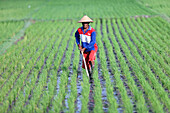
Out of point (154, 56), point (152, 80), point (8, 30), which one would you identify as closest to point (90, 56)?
point (152, 80)

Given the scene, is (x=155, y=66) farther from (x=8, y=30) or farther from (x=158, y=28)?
(x=8, y=30)

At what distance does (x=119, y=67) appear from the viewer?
6527 mm

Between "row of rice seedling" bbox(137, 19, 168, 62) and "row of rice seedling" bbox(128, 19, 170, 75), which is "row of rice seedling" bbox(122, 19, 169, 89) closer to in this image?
"row of rice seedling" bbox(128, 19, 170, 75)

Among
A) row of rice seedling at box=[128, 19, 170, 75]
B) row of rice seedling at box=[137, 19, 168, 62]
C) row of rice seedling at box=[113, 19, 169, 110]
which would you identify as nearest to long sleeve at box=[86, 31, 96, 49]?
row of rice seedling at box=[113, 19, 169, 110]

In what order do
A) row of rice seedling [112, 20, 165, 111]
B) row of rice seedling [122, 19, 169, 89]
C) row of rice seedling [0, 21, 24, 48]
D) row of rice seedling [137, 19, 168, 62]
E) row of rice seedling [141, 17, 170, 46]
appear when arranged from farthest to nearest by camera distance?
row of rice seedling [0, 21, 24, 48] < row of rice seedling [141, 17, 170, 46] < row of rice seedling [137, 19, 168, 62] < row of rice seedling [122, 19, 169, 89] < row of rice seedling [112, 20, 165, 111]

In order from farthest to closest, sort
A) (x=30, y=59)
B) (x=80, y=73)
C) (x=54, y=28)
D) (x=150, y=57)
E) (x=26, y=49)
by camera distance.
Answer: (x=54, y=28), (x=26, y=49), (x=30, y=59), (x=150, y=57), (x=80, y=73)

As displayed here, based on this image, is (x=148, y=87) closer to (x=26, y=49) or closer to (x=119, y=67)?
(x=119, y=67)

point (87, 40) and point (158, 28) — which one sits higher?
point (87, 40)

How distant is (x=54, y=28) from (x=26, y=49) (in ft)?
12.6

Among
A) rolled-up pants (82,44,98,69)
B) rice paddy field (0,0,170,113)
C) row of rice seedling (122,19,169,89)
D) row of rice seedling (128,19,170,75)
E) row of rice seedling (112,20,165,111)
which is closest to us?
row of rice seedling (112,20,165,111)

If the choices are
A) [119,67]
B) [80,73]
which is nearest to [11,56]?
[80,73]

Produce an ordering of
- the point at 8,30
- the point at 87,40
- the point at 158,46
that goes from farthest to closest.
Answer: the point at 8,30, the point at 158,46, the point at 87,40

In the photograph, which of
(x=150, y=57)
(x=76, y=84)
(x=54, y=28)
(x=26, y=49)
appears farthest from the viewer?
(x=54, y=28)

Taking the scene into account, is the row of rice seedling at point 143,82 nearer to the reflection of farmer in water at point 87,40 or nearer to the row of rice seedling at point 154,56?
the row of rice seedling at point 154,56
